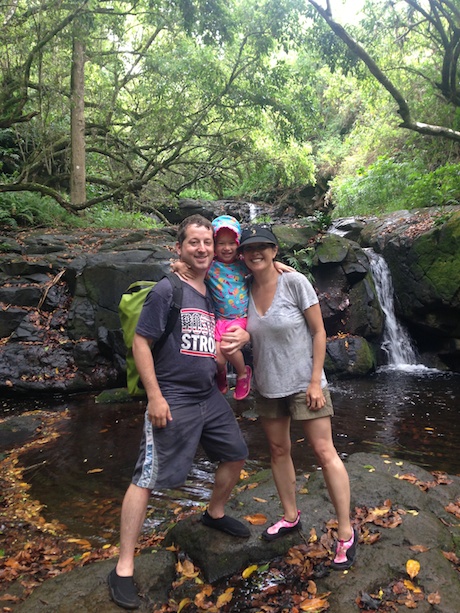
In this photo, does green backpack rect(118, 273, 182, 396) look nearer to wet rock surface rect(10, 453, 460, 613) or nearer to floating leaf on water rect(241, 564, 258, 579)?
wet rock surface rect(10, 453, 460, 613)

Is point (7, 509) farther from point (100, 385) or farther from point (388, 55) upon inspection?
point (388, 55)

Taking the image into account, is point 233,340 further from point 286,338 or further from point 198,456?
point 198,456

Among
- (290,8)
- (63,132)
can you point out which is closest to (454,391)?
(290,8)

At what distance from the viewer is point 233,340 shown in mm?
2764

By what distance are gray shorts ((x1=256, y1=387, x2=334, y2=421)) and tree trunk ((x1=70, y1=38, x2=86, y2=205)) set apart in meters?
12.9

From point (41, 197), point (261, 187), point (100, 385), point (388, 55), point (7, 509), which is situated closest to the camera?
point (7, 509)

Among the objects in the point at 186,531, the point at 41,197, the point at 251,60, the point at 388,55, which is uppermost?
the point at 388,55

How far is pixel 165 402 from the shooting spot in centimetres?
252

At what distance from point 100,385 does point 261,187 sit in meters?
19.6

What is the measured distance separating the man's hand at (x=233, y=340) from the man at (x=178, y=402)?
0.31 feet

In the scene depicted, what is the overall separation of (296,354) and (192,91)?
1291 cm

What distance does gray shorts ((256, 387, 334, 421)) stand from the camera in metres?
2.76

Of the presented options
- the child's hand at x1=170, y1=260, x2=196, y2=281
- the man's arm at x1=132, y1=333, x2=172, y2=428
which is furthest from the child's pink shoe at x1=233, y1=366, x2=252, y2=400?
the child's hand at x1=170, y1=260, x2=196, y2=281

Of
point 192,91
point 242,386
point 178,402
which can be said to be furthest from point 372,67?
point 178,402
